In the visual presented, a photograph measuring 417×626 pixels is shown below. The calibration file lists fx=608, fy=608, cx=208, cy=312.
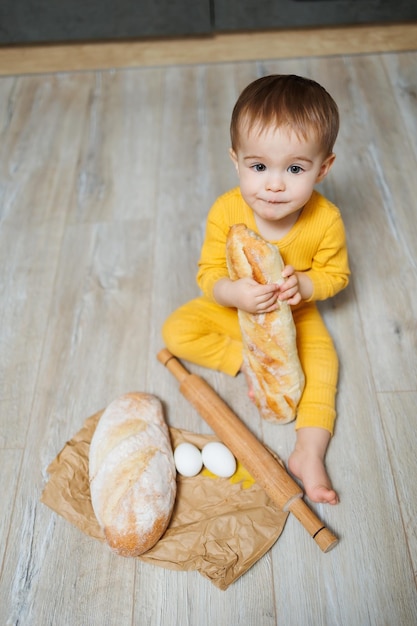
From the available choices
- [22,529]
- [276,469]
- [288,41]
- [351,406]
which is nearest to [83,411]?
[22,529]

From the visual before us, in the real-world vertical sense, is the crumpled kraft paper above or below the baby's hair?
below

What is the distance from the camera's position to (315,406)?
3.54ft

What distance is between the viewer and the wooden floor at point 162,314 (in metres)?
0.92

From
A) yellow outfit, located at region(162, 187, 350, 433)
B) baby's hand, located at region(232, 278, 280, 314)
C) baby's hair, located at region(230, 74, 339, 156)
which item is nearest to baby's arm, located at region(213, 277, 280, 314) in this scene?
baby's hand, located at region(232, 278, 280, 314)

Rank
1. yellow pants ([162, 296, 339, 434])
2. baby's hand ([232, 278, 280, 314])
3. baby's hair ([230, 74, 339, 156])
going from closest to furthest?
1. baby's hair ([230, 74, 339, 156])
2. baby's hand ([232, 278, 280, 314])
3. yellow pants ([162, 296, 339, 434])

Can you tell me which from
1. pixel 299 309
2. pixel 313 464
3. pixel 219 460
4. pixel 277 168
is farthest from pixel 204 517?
pixel 277 168

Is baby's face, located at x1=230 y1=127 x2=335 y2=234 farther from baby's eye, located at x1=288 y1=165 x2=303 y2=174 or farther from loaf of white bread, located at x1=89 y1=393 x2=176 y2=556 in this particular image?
loaf of white bread, located at x1=89 y1=393 x2=176 y2=556

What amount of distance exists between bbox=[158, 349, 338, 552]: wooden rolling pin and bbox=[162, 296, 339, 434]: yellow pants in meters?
0.05

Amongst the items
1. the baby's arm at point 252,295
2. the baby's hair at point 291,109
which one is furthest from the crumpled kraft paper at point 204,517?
the baby's hair at point 291,109

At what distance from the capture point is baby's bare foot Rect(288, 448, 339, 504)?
98cm

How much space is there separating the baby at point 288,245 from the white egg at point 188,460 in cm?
15

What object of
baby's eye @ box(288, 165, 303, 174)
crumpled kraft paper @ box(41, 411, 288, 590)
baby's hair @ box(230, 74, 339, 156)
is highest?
baby's hair @ box(230, 74, 339, 156)

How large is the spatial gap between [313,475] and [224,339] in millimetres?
317

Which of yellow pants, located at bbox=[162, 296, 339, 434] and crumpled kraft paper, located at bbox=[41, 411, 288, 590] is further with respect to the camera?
yellow pants, located at bbox=[162, 296, 339, 434]
